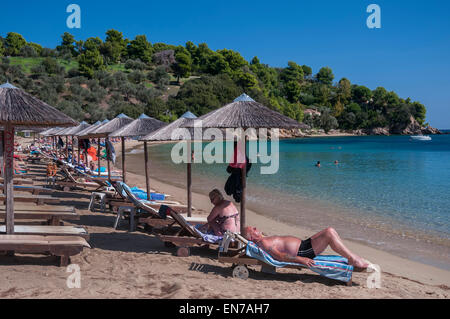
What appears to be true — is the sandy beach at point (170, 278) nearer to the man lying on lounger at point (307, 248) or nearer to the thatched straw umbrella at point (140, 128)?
the man lying on lounger at point (307, 248)

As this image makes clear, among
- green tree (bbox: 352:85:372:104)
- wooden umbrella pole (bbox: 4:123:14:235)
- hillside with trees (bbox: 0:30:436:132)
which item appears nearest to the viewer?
wooden umbrella pole (bbox: 4:123:14:235)

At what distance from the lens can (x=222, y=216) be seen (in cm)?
562

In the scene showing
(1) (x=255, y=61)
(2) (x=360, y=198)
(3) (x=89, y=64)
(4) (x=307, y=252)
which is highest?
(1) (x=255, y=61)

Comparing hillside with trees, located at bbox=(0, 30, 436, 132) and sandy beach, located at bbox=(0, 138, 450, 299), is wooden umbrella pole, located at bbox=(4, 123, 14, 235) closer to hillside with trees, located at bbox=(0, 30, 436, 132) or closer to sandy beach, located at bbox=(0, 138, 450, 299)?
sandy beach, located at bbox=(0, 138, 450, 299)

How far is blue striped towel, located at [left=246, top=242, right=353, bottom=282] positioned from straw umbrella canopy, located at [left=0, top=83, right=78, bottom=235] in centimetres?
291

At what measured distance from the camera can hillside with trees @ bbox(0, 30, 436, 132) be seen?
55.4m

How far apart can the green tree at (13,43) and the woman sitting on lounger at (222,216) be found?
89.8 meters

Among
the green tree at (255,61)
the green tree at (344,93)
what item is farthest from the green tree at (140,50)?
the green tree at (344,93)

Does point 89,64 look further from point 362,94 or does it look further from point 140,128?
point 362,94

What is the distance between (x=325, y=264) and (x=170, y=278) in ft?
6.00

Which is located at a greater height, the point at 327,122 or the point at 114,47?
the point at 114,47

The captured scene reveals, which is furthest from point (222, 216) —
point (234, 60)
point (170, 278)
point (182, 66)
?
point (234, 60)

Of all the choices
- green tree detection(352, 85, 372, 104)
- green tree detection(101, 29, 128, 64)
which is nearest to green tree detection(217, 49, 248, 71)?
green tree detection(101, 29, 128, 64)

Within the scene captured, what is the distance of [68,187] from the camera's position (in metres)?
12.0
